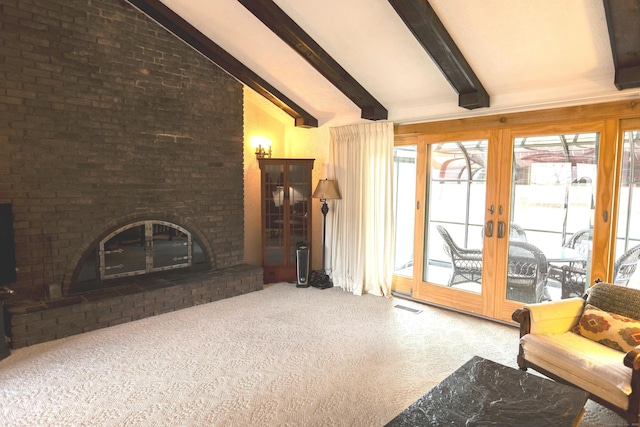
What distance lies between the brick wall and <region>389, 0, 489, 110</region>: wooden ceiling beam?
9.18 ft

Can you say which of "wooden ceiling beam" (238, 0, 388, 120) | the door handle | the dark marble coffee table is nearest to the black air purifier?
"wooden ceiling beam" (238, 0, 388, 120)

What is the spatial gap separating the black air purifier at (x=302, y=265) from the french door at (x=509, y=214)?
1289mm

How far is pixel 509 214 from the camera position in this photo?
3.89 metres

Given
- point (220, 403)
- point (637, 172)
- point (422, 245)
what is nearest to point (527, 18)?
point (637, 172)

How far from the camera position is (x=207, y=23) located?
163 inches

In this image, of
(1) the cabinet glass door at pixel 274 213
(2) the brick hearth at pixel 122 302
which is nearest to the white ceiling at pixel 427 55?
(1) the cabinet glass door at pixel 274 213

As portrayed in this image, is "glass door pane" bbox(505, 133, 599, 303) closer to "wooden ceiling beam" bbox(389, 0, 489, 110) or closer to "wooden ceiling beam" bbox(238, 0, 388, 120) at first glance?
"wooden ceiling beam" bbox(389, 0, 489, 110)

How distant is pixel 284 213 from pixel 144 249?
1850 millimetres

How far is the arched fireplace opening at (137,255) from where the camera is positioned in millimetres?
3965

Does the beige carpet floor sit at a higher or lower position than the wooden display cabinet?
lower

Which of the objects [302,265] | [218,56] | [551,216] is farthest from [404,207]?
[218,56]

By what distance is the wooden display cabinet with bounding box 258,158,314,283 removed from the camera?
5332mm

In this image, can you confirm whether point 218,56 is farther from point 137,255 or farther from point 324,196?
point 137,255

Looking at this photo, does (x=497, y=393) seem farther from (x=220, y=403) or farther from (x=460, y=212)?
(x=460, y=212)
